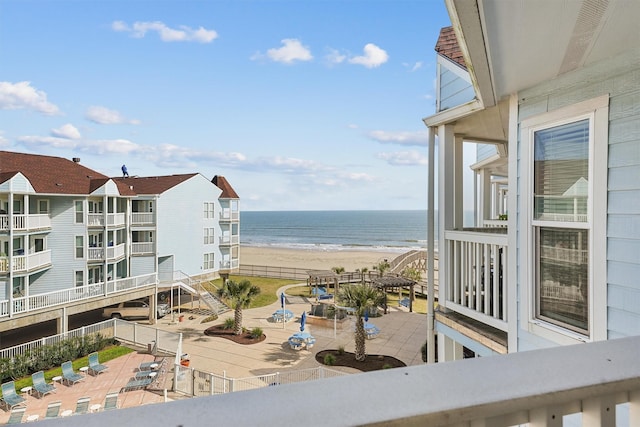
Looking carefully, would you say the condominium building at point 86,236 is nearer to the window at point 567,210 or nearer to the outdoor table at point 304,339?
the outdoor table at point 304,339

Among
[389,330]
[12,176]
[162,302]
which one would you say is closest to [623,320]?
[389,330]

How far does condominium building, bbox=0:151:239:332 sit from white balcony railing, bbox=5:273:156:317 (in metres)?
0.03

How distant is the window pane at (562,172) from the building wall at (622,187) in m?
0.22

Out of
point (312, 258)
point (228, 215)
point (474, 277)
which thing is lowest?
point (312, 258)

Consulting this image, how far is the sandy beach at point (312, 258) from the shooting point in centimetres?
3575

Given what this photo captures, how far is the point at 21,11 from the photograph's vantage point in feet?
24.8

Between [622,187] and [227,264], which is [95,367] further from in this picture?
[227,264]

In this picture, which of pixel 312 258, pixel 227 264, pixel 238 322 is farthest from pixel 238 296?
pixel 312 258

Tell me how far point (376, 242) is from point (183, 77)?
121ft

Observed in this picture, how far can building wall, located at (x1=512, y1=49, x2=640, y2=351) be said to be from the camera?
252cm

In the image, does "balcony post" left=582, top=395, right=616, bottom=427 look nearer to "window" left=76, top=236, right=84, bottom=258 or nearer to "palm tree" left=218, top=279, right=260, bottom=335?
"palm tree" left=218, top=279, right=260, bottom=335

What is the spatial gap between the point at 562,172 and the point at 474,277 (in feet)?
6.20

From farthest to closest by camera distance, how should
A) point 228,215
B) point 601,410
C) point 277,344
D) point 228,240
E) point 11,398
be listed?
point 228,215, point 228,240, point 277,344, point 11,398, point 601,410

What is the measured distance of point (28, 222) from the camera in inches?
521
